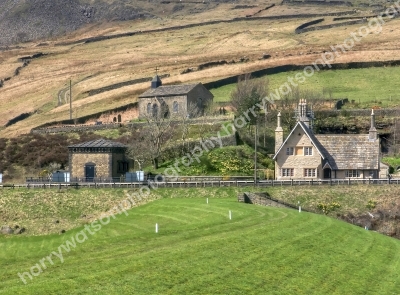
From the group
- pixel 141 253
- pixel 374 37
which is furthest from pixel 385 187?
pixel 374 37

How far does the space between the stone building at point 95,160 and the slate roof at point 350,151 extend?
17816mm

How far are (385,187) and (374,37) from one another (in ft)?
372

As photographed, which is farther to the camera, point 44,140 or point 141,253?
point 44,140

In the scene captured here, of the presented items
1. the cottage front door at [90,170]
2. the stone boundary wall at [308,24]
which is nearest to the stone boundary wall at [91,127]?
the cottage front door at [90,170]

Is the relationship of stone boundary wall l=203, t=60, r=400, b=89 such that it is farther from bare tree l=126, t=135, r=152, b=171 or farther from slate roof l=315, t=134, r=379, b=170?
slate roof l=315, t=134, r=379, b=170

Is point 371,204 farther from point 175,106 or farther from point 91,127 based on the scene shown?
point 91,127

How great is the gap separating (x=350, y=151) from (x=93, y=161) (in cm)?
2225

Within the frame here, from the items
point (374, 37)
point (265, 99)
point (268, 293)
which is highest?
point (374, 37)

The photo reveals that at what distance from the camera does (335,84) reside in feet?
375

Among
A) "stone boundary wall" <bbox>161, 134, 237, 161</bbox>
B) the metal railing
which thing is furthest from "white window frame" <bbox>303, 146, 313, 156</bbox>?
"stone boundary wall" <bbox>161, 134, 237, 161</bbox>

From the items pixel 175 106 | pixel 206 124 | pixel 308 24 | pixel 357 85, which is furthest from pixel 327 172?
pixel 308 24

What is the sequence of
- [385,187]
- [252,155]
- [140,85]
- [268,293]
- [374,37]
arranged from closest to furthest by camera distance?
[268,293] < [385,187] < [252,155] < [140,85] < [374,37]

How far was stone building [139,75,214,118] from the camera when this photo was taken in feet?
310

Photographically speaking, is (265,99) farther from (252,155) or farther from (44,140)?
(44,140)
